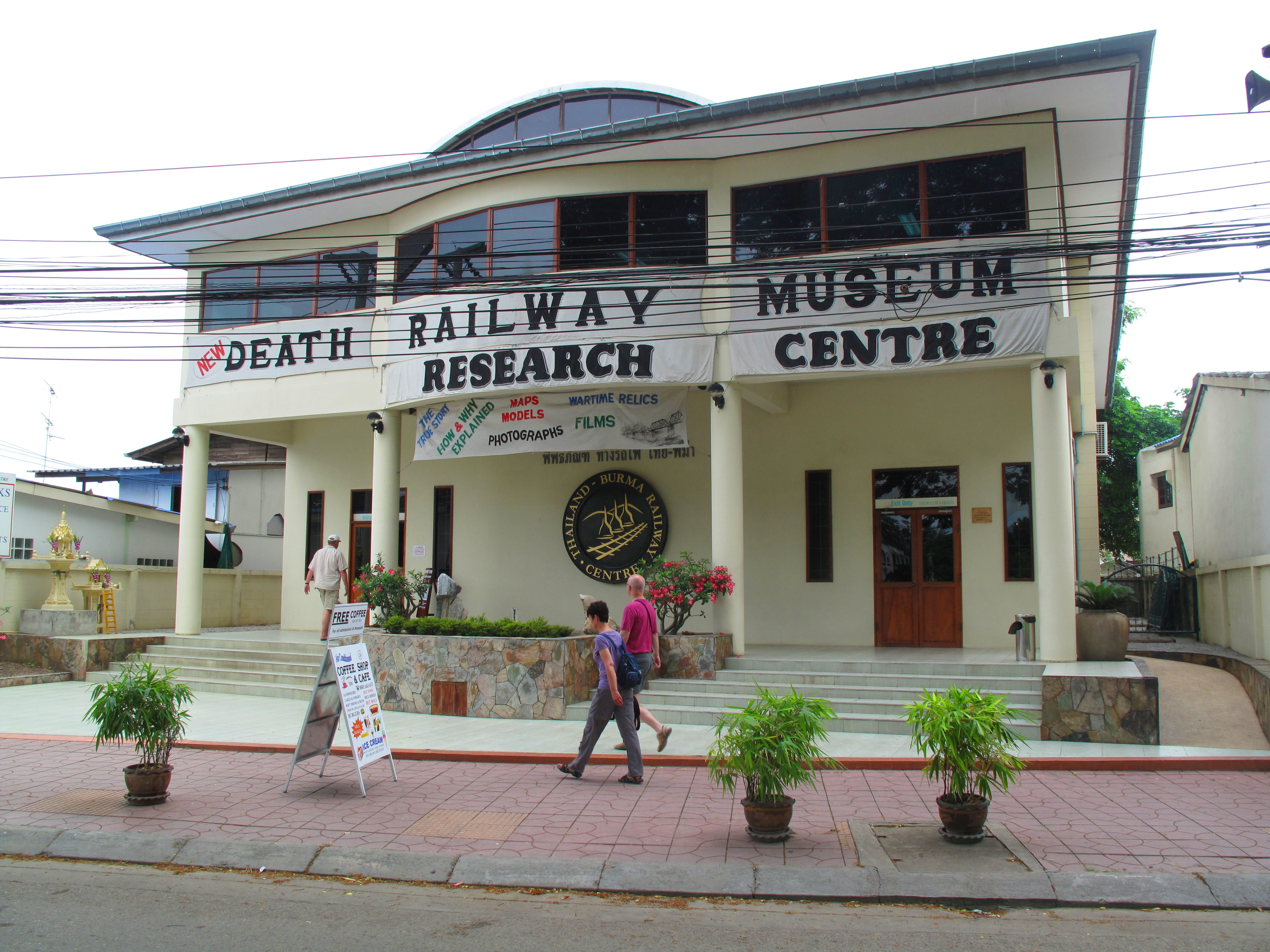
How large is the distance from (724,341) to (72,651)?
461 inches

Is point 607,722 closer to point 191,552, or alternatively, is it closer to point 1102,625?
point 1102,625

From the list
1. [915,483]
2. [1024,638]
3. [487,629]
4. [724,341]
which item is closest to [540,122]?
[724,341]

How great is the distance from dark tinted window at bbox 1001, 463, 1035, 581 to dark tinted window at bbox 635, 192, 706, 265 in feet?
19.0

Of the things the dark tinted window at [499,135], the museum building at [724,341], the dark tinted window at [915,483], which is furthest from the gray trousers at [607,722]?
the dark tinted window at [499,135]

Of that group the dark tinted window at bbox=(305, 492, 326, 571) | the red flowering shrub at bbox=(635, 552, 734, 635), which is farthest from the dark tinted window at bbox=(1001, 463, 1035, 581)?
the dark tinted window at bbox=(305, 492, 326, 571)

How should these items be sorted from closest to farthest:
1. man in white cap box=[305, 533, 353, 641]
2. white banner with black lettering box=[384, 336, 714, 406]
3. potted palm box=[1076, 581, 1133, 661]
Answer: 1. potted palm box=[1076, 581, 1133, 661]
2. white banner with black lettering box=[384, 336, 714, 406]
3. man in white cap box=[305, 533, 353, 641]

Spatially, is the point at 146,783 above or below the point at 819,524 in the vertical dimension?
below

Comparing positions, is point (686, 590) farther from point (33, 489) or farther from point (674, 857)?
point (33, 489)

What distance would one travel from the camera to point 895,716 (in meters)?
10.8

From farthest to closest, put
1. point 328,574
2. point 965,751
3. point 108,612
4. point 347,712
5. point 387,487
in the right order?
point 108,612
point 328,574
point 387,487
point 347,712
point 965,751

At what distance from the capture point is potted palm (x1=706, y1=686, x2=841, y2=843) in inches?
253

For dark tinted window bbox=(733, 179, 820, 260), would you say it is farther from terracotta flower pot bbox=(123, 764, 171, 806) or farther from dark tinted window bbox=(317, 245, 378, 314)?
terracotta flower pot bbox=(123, 764, 171, 806)

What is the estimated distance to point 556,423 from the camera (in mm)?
14602

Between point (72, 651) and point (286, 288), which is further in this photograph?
point (286, 288)
